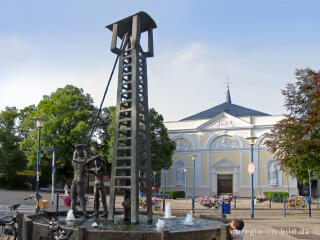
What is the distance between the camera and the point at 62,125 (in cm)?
4038

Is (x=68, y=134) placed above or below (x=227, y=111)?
below

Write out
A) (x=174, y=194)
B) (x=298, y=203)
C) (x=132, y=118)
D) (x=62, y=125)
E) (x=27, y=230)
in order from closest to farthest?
(x=27, y=230) → (x=132, y=118) → (x=298, y=203) → (x=174, y=194) → (x=62, y=125)

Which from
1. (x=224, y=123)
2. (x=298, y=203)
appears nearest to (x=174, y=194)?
(x=224, y=123)

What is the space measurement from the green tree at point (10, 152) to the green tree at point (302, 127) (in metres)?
34.1

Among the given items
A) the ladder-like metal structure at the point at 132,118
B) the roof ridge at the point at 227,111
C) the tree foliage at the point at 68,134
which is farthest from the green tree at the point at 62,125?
the ladder-like metal structure at the point at 132,118

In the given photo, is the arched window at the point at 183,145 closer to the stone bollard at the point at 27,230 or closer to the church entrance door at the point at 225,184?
the church entrance door at the point at 225,184

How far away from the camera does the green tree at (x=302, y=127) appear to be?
20.5 m

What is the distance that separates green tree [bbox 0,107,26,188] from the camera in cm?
4538

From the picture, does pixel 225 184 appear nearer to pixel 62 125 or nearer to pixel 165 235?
pixel 62 125

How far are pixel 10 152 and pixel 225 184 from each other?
90.3ft

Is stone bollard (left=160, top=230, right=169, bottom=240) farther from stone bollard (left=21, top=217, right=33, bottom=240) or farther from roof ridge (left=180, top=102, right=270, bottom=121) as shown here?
roof ridge (left=180, top=102, right=270, bottom=121)

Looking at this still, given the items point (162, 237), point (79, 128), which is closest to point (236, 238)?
point (162, 237)

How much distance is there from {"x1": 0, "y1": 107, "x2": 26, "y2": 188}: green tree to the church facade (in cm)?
1895

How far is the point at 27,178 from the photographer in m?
47.8
